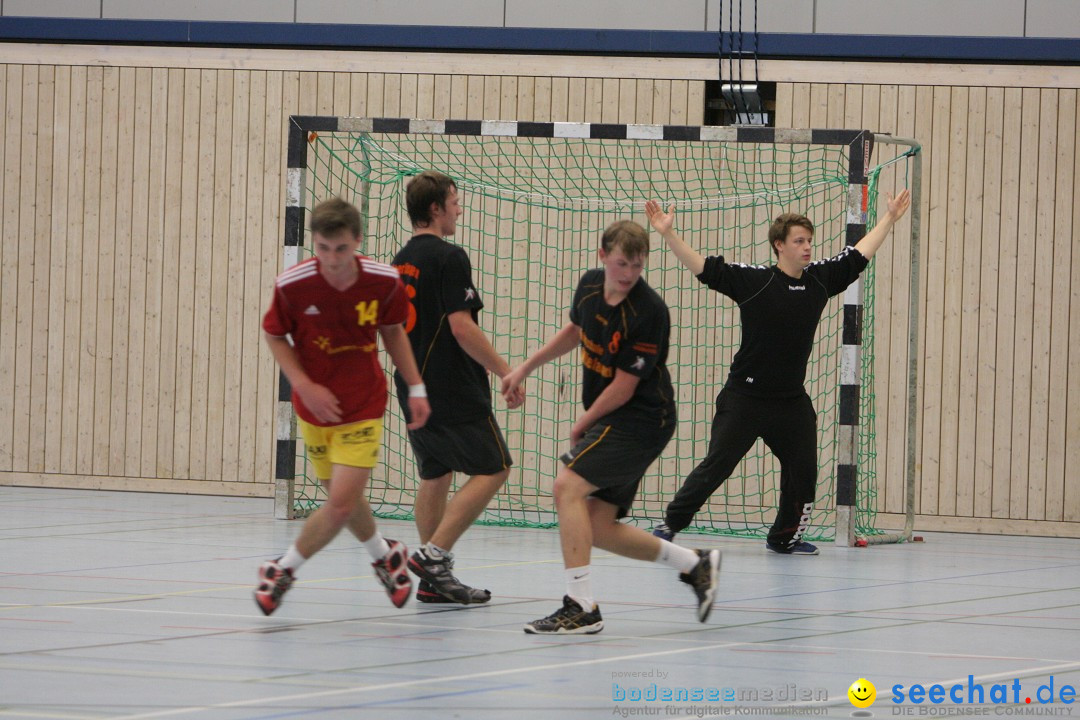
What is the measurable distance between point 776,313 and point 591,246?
361 cm

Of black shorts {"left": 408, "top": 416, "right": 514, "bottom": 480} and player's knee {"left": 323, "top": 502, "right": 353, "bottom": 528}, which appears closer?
player's knee {"left": 323, "top": 502, "right": 353, "bottom": 528}

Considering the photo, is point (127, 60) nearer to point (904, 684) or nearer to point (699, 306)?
point (699, 306)

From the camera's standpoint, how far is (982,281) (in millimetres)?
11547

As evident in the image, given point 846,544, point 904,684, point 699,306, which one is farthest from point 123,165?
point 904,684

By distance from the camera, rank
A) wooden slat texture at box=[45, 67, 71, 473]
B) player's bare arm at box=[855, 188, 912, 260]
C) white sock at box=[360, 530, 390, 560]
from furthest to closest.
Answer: wooden slat texture at box=[45, 67, 71, 473]
player's bare arm at box=[855, 188, 912, 260]
white sock at box=[360, 530, 390, 560]

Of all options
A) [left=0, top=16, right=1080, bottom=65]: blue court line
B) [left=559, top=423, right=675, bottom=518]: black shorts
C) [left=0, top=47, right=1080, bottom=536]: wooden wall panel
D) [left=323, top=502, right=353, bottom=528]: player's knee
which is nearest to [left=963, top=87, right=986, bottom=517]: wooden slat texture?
[left=0, top=47, right=1080, bottom=536]: wooden wall panel

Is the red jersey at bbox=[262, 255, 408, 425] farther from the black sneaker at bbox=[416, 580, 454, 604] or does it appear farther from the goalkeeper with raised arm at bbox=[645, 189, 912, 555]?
the goalkeeper with raised arm at bbox=[645, 189, 912, 555]

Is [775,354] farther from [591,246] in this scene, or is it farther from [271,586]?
[271,586]

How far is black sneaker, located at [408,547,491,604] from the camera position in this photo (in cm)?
614

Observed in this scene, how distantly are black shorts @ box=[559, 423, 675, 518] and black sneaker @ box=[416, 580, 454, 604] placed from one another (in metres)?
0.95

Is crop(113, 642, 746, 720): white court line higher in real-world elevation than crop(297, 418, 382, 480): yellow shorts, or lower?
lower

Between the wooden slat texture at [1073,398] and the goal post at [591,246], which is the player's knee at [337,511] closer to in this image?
the goal post at [591,246]

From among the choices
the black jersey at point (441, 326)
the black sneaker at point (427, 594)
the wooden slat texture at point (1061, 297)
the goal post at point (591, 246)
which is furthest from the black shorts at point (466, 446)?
the wooden slat texture at point (1061, 297)

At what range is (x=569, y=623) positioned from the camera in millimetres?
5375
